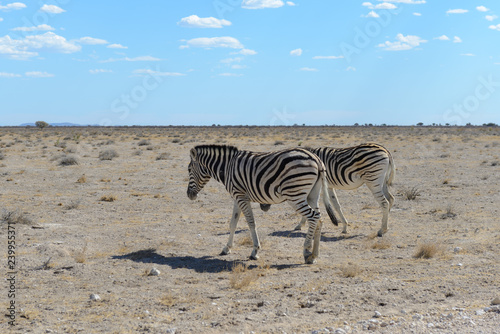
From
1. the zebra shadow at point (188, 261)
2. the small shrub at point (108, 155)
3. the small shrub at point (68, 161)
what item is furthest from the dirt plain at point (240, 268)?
the small shrub at point (108, 155)

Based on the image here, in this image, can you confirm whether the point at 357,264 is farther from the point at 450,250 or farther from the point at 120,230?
the point at 120,230

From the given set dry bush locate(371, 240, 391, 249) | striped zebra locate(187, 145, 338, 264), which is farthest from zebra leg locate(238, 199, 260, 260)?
dry bush locate(371, 240, 391, 249)

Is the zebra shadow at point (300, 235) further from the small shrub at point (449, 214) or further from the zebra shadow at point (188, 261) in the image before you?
the small shrub at point (449, 214)

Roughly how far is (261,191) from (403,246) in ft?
11.6

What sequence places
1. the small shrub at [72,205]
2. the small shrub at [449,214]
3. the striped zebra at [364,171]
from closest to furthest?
the striped zebra at [364,171], the small shrub at [449,214], the small shrub at [72,205]

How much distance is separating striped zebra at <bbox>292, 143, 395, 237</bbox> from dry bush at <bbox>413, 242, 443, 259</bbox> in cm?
209

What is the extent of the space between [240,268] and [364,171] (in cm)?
476

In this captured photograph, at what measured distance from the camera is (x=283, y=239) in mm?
11664

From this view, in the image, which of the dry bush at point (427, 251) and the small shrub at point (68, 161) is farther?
the small shrub at point (68, 161)

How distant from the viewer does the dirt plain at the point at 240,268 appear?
6621 millimetres

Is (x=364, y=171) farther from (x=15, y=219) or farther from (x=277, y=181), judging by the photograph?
(x=15, y=219)

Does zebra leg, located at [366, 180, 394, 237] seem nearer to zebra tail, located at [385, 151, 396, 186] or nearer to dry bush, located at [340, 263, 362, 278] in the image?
zebra tail, located at [385, 151, 396, 186]

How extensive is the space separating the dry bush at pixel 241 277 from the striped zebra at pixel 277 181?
104 cm

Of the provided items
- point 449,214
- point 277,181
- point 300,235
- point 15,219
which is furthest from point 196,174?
point 449,214
